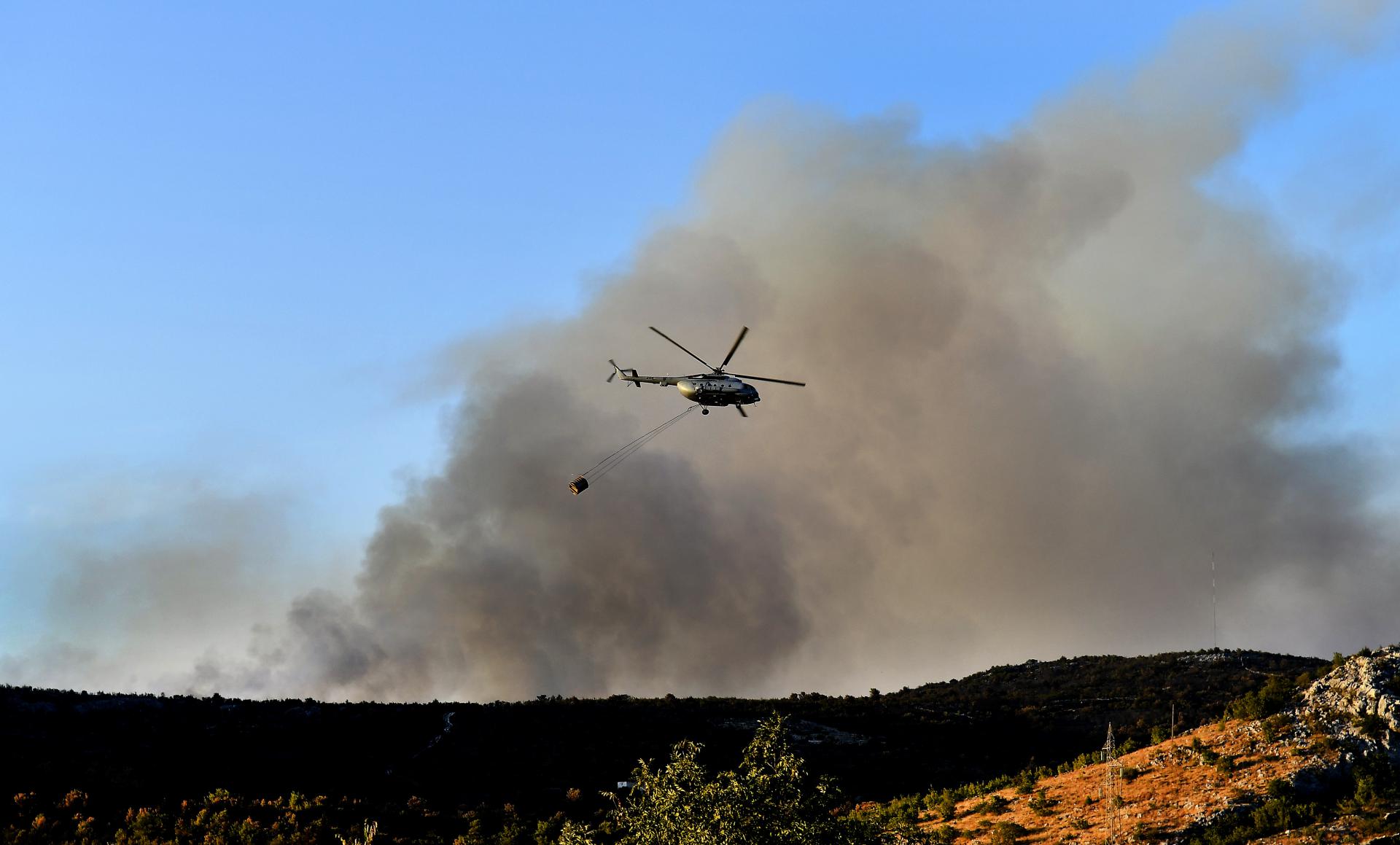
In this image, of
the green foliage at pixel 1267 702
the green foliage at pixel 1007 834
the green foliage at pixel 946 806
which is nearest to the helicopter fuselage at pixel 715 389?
the green foliage at pixel 946 806

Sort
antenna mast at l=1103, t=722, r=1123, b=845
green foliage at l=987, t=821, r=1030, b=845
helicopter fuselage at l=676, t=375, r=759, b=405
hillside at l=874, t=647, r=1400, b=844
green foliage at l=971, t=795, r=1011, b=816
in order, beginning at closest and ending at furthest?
hillside at l=874, t=647, r=1400, b=844 → antenna mast at l=1103, t=722, r=1123, b=845 → green foliage at l=987, t=821, r=1030, b=845 → green foliage at l=971, t=795, r=1011, b=816 → helicopter fuselage at l=676, t=375, r=759, b=405

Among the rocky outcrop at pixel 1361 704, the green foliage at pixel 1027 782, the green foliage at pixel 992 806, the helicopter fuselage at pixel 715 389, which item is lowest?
the green foliage at pixel 992 806

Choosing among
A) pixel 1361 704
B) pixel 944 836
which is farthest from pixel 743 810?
pixel 1361 704

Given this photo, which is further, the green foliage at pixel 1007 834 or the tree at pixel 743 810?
the green foliage at pixel 1007 834

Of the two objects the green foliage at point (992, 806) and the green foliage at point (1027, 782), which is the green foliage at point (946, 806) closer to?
the green foliage at point (992, 806)

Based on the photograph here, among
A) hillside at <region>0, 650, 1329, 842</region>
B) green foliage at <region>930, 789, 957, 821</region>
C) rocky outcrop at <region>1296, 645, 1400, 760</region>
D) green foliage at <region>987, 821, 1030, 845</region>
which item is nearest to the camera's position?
green foliage at <region>987, 821, 1030, 845</region>

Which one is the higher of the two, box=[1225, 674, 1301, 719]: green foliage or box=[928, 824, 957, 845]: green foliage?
box=[1225, 674, 1301, 719]: green foliage

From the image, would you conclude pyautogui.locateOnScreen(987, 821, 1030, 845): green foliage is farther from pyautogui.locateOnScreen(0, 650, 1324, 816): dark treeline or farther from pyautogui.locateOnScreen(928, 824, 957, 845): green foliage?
pyautogui.locateOnScreen(0, 650, 1324, 816): dark treeline

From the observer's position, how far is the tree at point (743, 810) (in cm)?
3962

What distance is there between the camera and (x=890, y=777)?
86.8m

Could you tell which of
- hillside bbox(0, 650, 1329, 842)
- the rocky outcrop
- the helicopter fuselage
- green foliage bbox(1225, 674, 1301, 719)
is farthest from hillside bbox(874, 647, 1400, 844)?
the helicopter fuselage

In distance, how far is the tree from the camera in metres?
39.6

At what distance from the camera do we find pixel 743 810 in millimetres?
40156

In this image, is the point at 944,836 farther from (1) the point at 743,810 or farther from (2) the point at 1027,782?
(1) the point at 743,810
